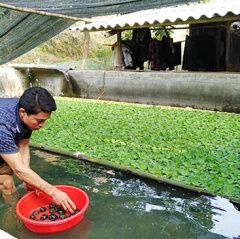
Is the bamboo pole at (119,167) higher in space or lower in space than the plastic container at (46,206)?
lower

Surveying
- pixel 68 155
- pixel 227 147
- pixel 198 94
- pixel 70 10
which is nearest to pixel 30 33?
pixel 70 10

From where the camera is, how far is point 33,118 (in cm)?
282

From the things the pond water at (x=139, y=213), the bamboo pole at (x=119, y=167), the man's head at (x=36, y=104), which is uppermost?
the man's head at (x=36, y=104)

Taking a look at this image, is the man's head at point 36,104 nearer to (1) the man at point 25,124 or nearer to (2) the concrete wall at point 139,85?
(1) the man at point 25,124

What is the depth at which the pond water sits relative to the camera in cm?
323

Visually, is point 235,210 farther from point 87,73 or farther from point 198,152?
point 87,73

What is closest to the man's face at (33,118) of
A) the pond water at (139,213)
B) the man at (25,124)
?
the man at (25,124)

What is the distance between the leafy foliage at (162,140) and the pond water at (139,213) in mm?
276

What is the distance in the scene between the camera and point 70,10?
475 centimetres

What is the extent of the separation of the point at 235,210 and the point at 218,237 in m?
0.62

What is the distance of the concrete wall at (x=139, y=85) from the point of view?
9.01 metres

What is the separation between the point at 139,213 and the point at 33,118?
168 cm

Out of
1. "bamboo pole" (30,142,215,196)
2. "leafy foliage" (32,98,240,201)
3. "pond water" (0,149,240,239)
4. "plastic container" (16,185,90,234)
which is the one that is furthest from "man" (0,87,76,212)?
"leafy foliage" (32,98,240,201)

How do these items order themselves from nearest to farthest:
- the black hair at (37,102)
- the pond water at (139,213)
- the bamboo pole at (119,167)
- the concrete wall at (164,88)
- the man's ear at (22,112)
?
the black hair at (37,102) < the man's ear at (22,112) < the pond water at (139,213) < the bamboo pole at (119,167) < the concrete wall at (164,88)
